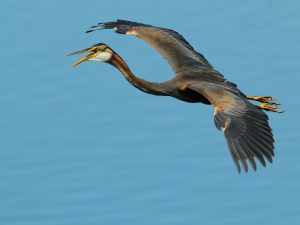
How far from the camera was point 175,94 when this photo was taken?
14.1 meters

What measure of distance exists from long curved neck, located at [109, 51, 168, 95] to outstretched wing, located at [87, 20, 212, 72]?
0.56 metres

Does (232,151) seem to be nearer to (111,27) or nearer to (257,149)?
(257,149)

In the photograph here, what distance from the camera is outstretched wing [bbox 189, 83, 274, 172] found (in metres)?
12.2

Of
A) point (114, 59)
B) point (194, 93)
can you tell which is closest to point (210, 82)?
point (194, 93)

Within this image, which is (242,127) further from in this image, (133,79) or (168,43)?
(168,43)

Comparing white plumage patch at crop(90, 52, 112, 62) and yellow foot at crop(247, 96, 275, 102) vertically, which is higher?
white plumage patch at crop(90, 52, 112, 62)

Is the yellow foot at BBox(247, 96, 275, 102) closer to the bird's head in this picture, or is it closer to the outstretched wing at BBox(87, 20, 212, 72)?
the outstretched wing at BBox(87, 20, 212, 72)

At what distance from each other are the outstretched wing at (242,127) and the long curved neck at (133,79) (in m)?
0.91

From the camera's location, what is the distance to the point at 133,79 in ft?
46.3

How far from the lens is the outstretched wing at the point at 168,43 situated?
1477 cm

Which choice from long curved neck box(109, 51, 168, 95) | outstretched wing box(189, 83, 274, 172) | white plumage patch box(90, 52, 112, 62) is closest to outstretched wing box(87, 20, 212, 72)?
long curved neck box(109, 51, 168, 95)

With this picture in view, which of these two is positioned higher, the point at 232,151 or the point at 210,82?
the point at 210,82

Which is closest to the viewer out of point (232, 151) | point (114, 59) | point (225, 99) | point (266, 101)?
point (232, 151)

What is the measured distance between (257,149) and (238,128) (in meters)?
0.38
